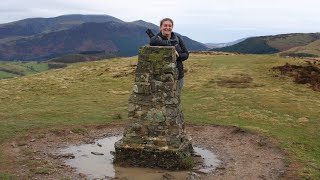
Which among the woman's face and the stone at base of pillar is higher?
the woman's face

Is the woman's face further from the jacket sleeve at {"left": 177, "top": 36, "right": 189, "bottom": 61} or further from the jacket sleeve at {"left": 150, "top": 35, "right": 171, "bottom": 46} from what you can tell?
the jacket sleeve at {"left": 177, "top": 36, "right": 189, "bottom": 61}

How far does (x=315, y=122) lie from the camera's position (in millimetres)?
28391

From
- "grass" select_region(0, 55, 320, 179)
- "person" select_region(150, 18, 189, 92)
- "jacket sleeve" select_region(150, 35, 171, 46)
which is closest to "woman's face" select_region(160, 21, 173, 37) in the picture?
"person" select_region(150, 18, 189, 92)

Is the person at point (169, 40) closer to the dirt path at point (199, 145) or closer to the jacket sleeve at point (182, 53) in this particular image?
the jacket sleeve at point (182, 53)

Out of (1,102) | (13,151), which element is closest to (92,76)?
(1,102)

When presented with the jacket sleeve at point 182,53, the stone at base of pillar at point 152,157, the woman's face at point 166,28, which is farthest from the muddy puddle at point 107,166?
the woman's face at point 166,28

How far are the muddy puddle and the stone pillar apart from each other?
0.56 m

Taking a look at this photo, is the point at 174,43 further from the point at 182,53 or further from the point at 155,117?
the point at 155,117

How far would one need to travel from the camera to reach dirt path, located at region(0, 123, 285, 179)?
55.0 feet

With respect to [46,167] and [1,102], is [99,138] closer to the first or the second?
[46,167]

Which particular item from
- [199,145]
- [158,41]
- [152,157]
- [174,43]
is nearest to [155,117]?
[152,157]

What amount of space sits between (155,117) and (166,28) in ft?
12.5

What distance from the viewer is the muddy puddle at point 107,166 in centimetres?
1675

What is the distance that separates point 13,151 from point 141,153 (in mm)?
6153
